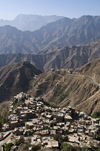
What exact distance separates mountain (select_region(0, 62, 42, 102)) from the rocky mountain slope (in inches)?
325

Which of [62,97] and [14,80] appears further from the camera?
[14,80]

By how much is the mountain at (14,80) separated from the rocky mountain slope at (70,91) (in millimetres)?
8264

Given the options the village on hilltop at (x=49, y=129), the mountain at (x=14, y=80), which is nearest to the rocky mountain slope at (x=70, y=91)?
the mountain at (x=14, y=80)

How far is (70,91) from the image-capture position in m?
72.6

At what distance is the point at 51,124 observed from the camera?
2538cm

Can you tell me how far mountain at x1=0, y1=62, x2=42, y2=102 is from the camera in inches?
3513

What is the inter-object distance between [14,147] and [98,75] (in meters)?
62.8

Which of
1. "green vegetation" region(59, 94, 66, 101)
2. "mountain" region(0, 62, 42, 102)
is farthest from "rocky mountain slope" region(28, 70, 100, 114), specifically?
"mountain" region(0, 62, 42, 102)

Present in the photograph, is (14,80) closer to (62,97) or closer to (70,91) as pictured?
(62,97)

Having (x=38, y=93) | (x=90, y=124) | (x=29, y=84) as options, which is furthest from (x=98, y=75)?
(x=90, y=124)

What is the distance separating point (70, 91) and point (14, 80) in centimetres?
4433

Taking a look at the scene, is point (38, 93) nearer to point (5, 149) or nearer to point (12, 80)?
point (12, 80)

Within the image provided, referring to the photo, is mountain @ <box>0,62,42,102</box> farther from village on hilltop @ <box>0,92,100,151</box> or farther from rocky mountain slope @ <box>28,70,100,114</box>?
village on hilltop @ <box>0,92,100,151</box>

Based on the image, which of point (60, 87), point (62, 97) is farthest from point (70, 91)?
point (60, 87)
